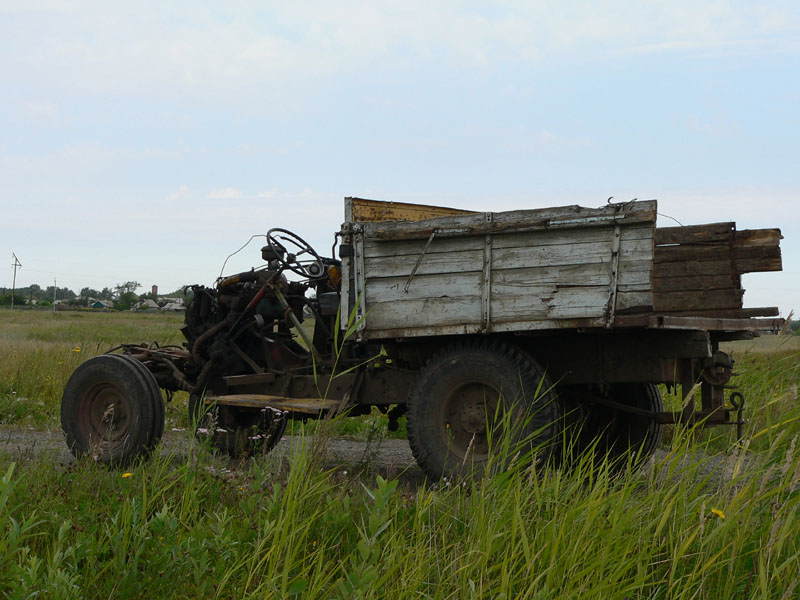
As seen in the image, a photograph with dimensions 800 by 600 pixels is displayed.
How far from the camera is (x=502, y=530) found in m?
3.30

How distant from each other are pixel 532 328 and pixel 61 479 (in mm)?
2722

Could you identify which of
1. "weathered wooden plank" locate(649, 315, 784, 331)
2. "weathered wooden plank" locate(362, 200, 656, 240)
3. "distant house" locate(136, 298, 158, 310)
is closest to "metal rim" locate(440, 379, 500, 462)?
"weathered wooden plank" locate(362, 200, 656, 240)

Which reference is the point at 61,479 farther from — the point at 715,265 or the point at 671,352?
the point at 715,265

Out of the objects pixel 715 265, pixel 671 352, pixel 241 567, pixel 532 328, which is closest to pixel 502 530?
pixel 241 567

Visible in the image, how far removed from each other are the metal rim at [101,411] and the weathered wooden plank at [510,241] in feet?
7.80

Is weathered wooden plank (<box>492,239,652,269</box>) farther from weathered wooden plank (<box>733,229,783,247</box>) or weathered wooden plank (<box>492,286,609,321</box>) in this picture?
weathered wooden plank (<box>733,229,783,247</box>)

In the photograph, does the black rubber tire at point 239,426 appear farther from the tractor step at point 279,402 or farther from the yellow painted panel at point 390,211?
the yellow painted panel at point 390,211

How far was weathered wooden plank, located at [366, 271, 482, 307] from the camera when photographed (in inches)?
208

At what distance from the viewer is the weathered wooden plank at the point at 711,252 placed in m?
6.15

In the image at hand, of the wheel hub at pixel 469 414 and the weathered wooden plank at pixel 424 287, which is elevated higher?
the weathered wooden plank at pixel 424 287

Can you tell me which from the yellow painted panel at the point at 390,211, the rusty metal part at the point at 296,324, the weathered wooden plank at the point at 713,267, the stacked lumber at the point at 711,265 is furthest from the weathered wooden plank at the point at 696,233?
the rusty metal part at the point at 296,324

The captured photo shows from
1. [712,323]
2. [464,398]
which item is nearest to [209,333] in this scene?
[464,398]

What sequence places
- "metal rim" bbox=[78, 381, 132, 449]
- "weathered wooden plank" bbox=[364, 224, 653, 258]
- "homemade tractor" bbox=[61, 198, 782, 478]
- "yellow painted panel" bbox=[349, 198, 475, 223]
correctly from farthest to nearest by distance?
"metal rim" bbox=[78, 381, 132, 449], "yellow painted panel" bbox=[349, 198, 475, 223], "homemade tractor" bbox=[61, 198, 782, 478], "weathered wooden plank" bbox=[364, 224, 653, 258]

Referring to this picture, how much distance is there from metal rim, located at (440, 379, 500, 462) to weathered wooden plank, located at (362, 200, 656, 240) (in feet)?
3.13
